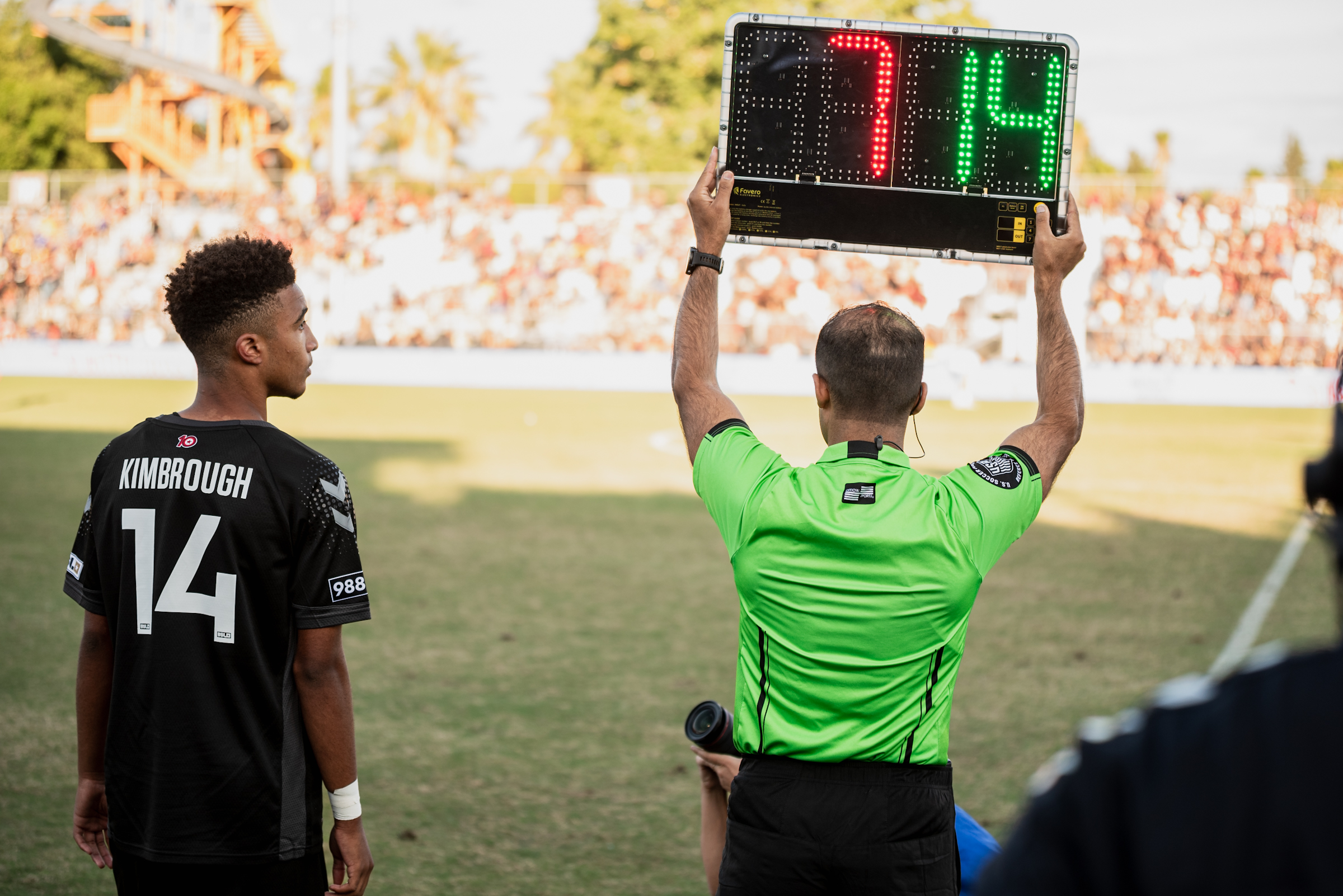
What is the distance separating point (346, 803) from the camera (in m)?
2.63

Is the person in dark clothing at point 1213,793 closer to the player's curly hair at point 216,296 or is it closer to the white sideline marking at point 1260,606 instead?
the player's curly hair at point 216,296

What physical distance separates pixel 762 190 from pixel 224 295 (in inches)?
49.7

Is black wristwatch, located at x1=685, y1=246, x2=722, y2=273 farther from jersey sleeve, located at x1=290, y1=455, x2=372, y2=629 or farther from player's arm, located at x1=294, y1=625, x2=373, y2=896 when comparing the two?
player's arm, located at x1=294, y1=625, x2=373, y2=896

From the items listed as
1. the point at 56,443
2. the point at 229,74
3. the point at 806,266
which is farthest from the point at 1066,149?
the point at 229,74

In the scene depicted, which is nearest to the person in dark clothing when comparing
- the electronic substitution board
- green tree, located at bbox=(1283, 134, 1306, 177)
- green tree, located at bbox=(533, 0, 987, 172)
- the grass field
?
the grass field

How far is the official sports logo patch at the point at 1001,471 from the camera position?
241cm

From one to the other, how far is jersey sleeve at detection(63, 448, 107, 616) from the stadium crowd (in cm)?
2293

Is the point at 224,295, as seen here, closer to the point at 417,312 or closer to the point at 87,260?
the point at 417,312

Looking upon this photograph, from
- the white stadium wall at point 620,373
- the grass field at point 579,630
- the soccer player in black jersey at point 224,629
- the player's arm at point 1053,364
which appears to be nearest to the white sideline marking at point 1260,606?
the grass field at point 579,630

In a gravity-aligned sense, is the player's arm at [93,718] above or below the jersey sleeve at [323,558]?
below

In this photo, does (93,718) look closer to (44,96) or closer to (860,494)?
(860,494)

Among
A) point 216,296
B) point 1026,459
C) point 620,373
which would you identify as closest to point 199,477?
point 216,296

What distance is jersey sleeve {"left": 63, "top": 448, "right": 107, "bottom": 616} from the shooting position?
264cm

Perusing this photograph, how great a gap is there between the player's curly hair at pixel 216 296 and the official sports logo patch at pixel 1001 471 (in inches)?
65.7
